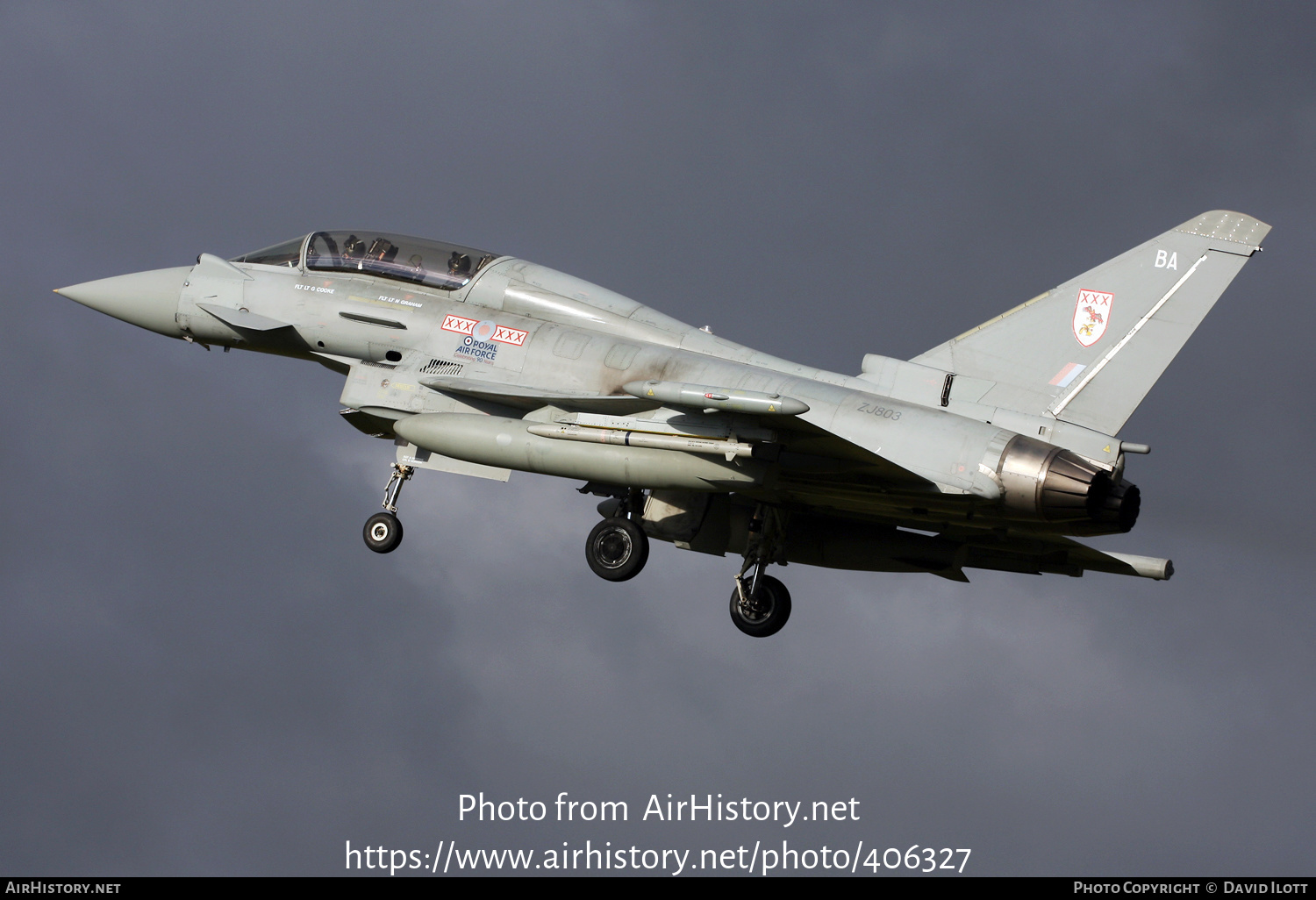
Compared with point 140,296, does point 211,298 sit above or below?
above

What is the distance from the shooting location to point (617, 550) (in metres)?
17.6

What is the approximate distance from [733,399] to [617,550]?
3.94m

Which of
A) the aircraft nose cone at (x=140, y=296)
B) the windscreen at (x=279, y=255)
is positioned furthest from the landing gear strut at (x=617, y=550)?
the aircraft nose cone at (x=140, y=296)

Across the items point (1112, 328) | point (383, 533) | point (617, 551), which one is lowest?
point (383, 533)

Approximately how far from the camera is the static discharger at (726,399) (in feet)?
46.4

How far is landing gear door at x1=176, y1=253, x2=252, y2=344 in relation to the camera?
18.8m

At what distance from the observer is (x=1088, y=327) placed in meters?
16.4

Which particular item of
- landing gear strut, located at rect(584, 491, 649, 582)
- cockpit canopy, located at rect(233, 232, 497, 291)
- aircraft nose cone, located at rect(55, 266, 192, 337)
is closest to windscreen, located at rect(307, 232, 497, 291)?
cockpit canopy, located at rect(233, 232, 497, 291)

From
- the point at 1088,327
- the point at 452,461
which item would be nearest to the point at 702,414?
the point at 452,461

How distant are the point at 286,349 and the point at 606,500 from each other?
4.51 metres

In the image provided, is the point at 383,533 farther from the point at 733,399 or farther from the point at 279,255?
the point at 733,399

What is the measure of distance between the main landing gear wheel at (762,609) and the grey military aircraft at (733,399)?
4 cm

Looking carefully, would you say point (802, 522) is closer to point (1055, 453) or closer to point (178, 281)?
point (1055, 453)

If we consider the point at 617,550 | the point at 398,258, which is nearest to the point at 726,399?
the point at 617,550
